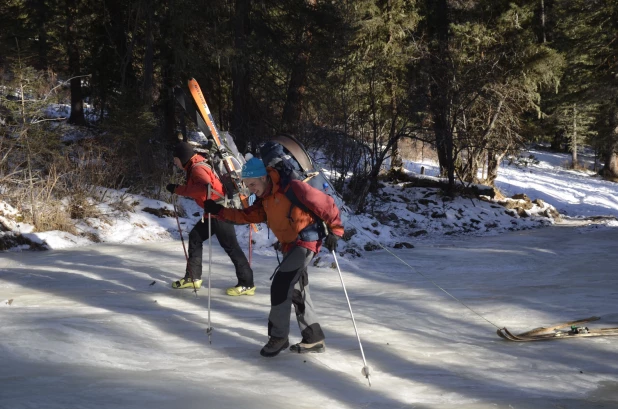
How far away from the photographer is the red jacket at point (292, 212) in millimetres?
4543

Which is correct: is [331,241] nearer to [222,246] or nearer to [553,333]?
[553,333]

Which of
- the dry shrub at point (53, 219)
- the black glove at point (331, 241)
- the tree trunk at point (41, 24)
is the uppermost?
the tree trunk at point (41, 24)

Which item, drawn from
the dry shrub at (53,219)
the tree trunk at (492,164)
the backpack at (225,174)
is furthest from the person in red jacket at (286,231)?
the tree trunk at (492,164)

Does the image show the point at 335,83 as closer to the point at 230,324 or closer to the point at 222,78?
the point at 222,78

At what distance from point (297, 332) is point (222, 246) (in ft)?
5.97

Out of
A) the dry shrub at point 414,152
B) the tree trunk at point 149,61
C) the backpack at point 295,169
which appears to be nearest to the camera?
the backpack at point 295,169

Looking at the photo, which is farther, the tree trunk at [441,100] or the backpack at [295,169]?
the tree trunk at [441,100]

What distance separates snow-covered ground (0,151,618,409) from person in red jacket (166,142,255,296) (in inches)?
8.2

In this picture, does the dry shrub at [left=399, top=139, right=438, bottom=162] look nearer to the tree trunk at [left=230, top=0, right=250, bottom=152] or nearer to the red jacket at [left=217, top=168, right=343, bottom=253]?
the tree trunk at [left=230, top=0, right=250, bottom=152]

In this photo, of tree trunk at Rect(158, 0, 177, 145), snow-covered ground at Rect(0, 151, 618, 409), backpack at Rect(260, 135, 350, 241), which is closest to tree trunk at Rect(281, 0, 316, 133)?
tree trunk at Rect(158, 0, 177, 145)

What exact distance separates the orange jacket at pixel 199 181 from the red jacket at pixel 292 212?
1634mm

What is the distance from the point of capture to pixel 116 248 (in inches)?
408

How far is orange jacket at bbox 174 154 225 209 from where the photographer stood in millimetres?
6664

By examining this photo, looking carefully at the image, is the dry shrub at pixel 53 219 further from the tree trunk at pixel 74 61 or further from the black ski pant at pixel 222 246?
the tree trunk at pixel 74 61
